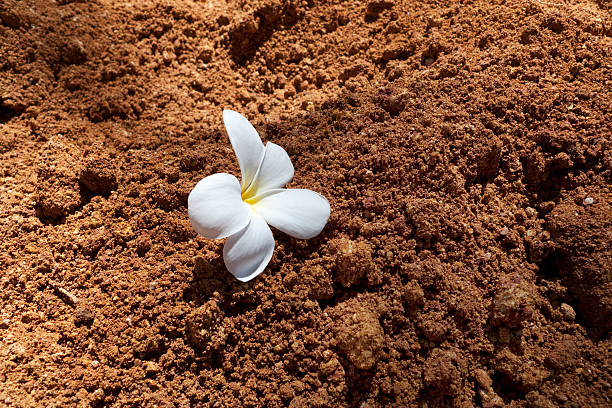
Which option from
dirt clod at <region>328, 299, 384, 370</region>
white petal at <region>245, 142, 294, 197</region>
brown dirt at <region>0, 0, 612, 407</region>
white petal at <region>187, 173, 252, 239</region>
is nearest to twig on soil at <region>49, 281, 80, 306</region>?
brown dirt at <region>0, 0, 612, 407</region>

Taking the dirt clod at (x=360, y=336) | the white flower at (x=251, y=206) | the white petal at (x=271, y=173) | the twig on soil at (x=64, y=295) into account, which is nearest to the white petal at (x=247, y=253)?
the white flower at (x=251, y=206)

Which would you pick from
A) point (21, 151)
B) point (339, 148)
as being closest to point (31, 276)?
point (21, 151)

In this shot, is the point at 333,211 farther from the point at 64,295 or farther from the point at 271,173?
the point at 64,295

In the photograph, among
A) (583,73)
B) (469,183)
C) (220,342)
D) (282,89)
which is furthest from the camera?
(282,89)

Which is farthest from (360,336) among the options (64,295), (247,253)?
(64,295)

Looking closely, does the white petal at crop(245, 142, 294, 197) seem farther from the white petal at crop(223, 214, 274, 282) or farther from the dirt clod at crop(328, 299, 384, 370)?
the dirt clod at crop(328, 299, 384, 370)

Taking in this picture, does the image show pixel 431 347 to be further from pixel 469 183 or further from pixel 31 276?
pixel 31 276
